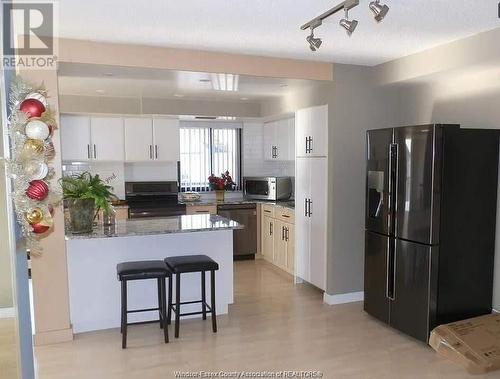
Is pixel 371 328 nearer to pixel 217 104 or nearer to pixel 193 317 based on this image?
pixel 193 317

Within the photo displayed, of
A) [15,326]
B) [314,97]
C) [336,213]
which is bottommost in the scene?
[15,326]

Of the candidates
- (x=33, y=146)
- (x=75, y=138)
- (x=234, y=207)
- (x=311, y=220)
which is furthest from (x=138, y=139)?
(x=33, y=146)

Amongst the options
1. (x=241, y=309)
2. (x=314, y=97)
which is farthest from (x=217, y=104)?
(x=241, y=309)

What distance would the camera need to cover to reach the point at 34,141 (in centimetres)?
226

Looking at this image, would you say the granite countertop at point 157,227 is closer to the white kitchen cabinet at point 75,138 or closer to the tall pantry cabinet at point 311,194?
the tall pantry cabinet at point 311,194

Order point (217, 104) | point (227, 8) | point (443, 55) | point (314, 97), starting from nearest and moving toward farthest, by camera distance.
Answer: point (227, 8), point (443, 55), point (314, 97), point (217, 104)

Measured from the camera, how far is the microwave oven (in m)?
6.40

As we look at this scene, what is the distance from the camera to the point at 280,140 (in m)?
6.46

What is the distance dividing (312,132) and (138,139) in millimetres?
2591

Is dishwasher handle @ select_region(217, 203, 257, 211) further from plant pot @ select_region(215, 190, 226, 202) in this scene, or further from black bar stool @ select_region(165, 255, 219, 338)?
black bar stool @ select_region(165, 255, 219, 338)

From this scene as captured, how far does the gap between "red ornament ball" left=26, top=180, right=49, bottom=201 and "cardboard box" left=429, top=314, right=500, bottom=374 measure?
9.78ft

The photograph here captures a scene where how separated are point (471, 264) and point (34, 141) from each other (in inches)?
132

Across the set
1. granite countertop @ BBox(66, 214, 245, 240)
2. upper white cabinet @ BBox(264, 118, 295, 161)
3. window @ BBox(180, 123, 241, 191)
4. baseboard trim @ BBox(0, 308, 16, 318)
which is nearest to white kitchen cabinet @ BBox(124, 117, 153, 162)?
window @ BBox(180, 123, 241, 191)

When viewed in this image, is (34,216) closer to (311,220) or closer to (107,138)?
(311,220)
